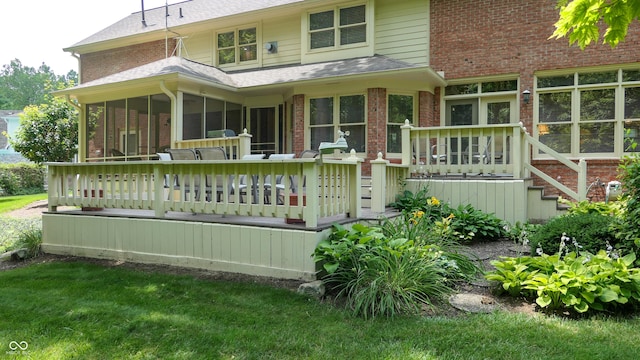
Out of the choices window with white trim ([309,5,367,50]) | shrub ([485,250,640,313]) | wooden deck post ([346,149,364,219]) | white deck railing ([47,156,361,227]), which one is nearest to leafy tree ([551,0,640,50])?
shrub ([485,250,640,313])

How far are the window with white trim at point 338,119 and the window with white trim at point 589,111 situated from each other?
405 cm

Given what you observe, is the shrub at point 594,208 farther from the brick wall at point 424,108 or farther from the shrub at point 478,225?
the brick wall at point 424,108

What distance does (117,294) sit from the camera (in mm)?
4414

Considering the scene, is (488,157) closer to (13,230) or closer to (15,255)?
(15,255)

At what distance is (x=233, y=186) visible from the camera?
5.74 meters

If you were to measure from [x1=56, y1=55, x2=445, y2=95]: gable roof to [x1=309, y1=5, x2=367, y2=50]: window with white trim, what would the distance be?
2.03 feet

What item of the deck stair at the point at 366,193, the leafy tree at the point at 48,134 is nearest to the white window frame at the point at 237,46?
the deck stair at the point at 366,193

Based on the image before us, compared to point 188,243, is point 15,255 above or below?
below

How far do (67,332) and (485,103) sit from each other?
9.82m

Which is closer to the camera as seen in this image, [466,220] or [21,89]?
[466,220]

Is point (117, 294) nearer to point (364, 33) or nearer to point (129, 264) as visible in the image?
point (129, 264)

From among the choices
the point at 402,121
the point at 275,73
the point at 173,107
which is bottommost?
the point at 402,121

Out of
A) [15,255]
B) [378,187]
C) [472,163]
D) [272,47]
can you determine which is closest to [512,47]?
[472,163]

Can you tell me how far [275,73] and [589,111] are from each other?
761cm
